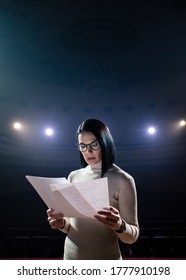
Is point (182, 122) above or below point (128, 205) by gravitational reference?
above

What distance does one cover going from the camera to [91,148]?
1.37 metres

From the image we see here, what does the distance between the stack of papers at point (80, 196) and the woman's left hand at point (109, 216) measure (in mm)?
19

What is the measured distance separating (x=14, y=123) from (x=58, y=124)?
1.43m

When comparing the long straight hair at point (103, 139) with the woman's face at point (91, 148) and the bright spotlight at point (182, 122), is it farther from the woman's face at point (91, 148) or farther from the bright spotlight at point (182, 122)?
the bright spotlight at point (182, 122)

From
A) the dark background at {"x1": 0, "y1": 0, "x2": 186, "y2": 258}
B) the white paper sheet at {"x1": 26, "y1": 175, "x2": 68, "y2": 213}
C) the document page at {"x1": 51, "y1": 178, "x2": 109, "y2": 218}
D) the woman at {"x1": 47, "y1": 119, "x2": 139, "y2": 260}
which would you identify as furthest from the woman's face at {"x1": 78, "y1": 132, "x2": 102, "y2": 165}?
the dark background at {"x1": 0, "y1": 0, "x2": 186, "y2": 258}

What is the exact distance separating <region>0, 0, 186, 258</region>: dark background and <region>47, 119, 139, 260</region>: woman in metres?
2.57

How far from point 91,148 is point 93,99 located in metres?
7.66

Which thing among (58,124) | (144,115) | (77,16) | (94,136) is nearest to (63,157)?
(58,124)

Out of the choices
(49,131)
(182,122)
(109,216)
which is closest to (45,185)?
(109,216)

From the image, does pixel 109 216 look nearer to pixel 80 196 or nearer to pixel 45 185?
pixel 80 196

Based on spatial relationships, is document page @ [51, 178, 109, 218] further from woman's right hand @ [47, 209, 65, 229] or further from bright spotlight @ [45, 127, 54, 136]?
bright spotlight @ [45, 127, 54, 136]

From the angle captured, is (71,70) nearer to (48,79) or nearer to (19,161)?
(48,79)

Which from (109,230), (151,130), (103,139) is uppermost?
(151,130)

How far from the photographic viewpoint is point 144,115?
362 inches
